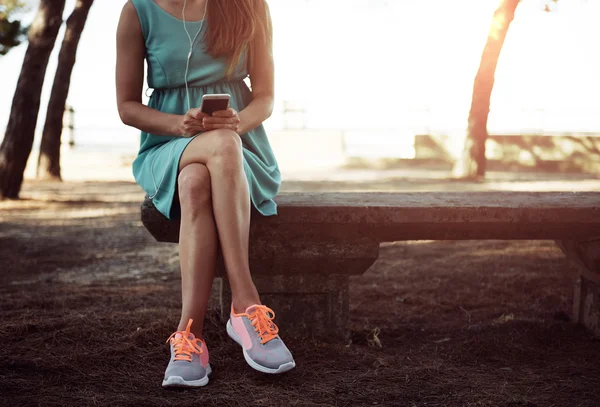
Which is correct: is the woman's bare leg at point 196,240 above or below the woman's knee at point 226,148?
below

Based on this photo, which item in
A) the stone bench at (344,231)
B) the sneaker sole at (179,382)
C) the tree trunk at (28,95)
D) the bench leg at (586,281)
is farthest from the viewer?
the tree trunk at (28,95)

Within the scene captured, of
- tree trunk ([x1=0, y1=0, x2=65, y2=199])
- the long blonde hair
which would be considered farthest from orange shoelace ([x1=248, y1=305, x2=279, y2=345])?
tree trunk ([x1=0, y1=0, x2=65, y2=199])

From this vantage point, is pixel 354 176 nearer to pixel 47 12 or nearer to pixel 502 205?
pixel 47 12

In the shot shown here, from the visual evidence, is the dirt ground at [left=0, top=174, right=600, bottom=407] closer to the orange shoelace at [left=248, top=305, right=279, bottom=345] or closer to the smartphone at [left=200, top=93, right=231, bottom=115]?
the orange shoelace at [left=248, top=305, right=279, bottom=345]

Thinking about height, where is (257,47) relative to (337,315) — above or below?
above

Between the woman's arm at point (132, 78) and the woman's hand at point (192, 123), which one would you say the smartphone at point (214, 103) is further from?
the woman's arm at point (132, 78)

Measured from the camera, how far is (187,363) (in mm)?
2340

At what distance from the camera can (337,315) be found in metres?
3.02

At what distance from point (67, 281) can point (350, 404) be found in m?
2.73

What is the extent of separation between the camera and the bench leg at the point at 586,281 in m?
3.09

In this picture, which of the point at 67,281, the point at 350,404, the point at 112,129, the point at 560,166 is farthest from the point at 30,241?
the point at 112,129

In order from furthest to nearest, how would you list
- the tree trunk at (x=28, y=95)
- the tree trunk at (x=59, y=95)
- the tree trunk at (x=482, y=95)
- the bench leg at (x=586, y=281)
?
1. the tree trunk at (x=482, y=95)
2. the tree trunk at (x=59, y=95)
3. the tree trunk at (x=28, y=95)
4. the bench leg at (x=586, y=281)

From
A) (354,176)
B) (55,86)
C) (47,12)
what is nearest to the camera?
(47,12)

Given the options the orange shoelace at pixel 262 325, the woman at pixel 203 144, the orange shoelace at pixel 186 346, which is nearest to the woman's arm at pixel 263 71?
the woman at pixel 203 144
